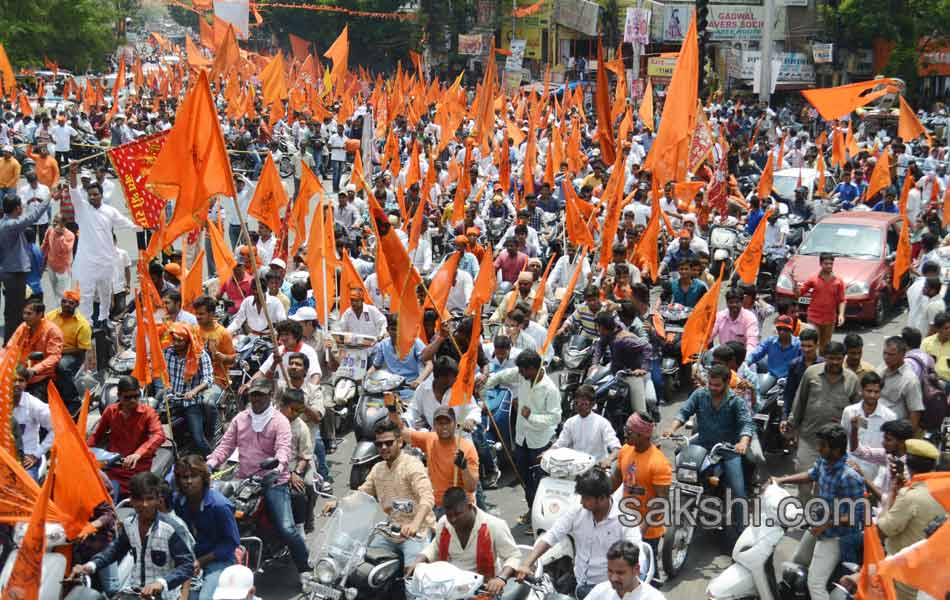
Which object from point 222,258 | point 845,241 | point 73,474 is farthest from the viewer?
point 845,241

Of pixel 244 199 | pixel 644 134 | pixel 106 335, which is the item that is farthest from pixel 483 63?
pixel 106 335

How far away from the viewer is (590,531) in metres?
6.74

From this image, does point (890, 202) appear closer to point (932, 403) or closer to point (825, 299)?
point (825, 299)

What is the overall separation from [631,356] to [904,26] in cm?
3961

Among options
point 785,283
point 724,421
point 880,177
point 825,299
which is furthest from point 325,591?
point 880,177

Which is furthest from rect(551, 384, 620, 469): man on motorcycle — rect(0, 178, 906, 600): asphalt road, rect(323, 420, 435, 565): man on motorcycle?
rect(323, 420, 435, 565): man on motorcycle

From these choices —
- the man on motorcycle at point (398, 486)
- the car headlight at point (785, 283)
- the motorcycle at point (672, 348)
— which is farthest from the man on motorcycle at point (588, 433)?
the car headlight at point (785, 283)

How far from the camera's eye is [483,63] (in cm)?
6247

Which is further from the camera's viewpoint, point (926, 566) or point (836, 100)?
point (836, 100)

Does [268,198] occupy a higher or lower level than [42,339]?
higher

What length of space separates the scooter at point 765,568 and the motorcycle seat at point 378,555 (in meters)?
1.80

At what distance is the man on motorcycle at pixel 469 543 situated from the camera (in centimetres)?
659

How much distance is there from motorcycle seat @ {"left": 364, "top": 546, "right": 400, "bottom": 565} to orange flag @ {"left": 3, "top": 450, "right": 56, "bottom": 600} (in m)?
1.80

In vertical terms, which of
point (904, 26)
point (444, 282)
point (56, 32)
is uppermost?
point (904, 26)
